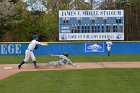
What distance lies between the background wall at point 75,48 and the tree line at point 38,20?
11.2m

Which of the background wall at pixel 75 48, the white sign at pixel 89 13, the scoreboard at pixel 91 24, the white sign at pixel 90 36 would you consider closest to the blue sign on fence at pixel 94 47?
the background wall at pixel 75 48

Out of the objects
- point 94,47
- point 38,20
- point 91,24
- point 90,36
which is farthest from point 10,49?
point 38,20

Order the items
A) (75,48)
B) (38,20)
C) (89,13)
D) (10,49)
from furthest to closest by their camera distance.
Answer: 1. (38,20)
2. (75,48)
3. (10,49)
4. (89,13)

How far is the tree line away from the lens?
5656cm

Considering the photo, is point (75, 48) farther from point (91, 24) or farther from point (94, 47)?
point (91, 24)

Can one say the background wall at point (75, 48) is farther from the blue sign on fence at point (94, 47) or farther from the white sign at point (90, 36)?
the white sign at point (90, 36)

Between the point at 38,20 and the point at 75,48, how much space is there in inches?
833

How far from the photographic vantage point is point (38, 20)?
209ft

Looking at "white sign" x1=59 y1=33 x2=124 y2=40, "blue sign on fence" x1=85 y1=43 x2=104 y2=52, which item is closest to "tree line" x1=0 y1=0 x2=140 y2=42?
"blue sign on fence" x1=85 y1=43 x2=104 y2=52

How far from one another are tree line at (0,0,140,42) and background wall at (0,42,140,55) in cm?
1121

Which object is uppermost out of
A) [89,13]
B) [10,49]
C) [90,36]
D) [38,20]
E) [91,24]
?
[38,20]

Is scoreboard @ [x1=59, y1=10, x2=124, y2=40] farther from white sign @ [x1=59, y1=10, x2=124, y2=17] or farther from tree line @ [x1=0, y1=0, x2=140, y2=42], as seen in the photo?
tree line @ [x1=0, y1=0, x2=140, y2=42]

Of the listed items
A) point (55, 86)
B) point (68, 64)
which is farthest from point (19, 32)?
point (55, 86)

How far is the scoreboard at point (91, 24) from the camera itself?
134 feet
